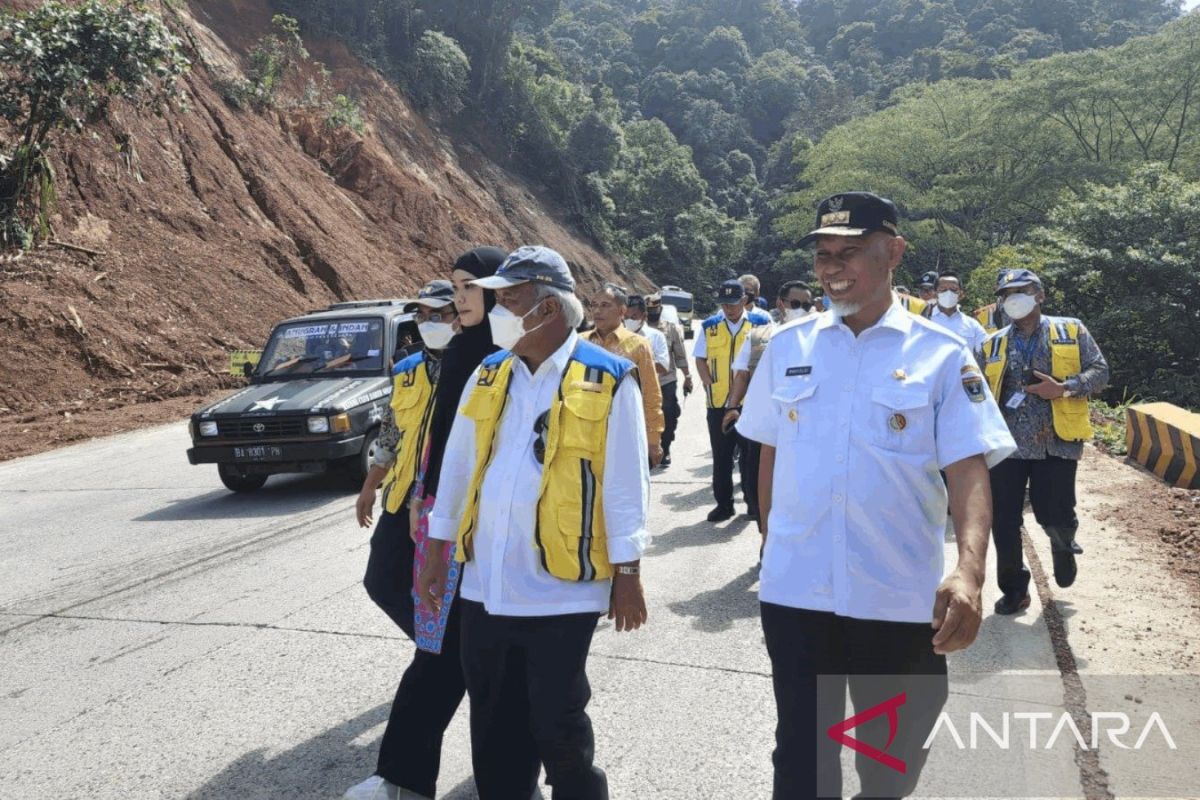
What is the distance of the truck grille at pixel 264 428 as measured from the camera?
9.05m

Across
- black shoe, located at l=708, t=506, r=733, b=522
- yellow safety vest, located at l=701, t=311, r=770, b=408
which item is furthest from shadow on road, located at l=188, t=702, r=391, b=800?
yellow safety vest, located at l=701, t=311, r=770, b=408

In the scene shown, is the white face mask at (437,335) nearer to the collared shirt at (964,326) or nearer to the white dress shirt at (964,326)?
the collared shirt at (964,326)

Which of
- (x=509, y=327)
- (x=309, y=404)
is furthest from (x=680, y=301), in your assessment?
(x=509, y=327)

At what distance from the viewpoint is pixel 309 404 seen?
9109mm

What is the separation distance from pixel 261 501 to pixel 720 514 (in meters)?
4.56

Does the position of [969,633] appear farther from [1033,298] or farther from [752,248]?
[752,248]

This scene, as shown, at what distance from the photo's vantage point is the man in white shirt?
8.38 metres

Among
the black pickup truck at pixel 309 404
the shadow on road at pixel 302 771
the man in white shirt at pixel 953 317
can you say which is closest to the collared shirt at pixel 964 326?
the man in white shirt at pixel 953 317

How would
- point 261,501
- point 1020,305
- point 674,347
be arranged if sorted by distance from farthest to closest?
point 674,347 < point 261,501 < point 1020,305

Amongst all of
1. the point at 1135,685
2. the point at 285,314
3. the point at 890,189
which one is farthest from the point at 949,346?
the point at 890,189

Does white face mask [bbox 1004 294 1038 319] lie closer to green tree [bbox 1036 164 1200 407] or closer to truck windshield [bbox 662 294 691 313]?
green tree [bbox 1036 164 1200 407]

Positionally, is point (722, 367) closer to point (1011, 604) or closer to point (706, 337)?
point (706, 337)

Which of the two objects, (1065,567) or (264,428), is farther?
(264,428)

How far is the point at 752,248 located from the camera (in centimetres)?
7194
